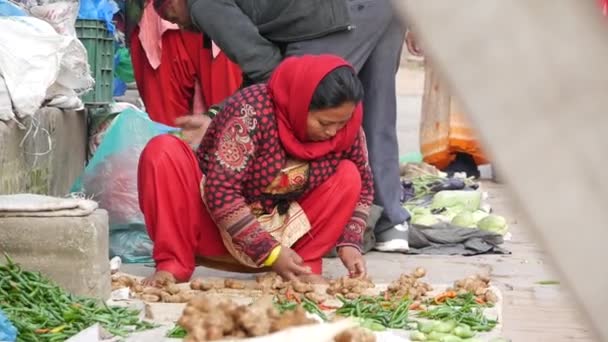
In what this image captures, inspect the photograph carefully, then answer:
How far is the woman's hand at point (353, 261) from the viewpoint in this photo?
526 cm

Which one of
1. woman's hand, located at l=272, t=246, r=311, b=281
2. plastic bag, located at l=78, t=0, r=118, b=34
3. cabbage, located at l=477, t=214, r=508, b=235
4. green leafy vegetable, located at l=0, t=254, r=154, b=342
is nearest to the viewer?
green leafy vegetable, located at l=0, t=254, r=154, b=342

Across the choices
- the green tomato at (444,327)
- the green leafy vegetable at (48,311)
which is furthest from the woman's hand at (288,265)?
the green tomato at (444,327)

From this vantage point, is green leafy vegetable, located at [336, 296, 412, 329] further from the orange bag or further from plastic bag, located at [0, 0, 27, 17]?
the orange bag

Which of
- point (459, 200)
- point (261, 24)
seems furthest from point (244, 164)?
point (459, 200)

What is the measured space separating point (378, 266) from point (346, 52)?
3.70 feet

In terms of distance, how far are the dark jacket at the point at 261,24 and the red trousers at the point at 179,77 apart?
134 centimetres

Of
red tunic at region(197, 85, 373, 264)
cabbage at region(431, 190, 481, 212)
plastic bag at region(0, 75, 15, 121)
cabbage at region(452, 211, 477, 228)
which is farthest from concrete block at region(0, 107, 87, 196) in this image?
cabbage at region(431, 190, 481, 212)

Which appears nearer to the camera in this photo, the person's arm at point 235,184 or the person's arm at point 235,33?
the person's arm at point 235,184

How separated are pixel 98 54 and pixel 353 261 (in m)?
2.58

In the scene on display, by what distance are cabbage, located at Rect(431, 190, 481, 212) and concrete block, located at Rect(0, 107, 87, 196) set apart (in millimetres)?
2511

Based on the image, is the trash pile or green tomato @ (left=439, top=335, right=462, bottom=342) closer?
green tomato @ (left=439, top=335, right=462, bottom=342)

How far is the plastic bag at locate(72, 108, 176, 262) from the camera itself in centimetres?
609

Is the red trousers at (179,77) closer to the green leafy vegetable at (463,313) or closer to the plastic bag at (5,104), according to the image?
the plastic bag at (5,104)

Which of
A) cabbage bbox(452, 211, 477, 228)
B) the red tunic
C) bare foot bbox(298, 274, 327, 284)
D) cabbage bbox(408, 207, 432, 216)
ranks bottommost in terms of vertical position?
cabbage bbox(408, 207, 432, 216)
